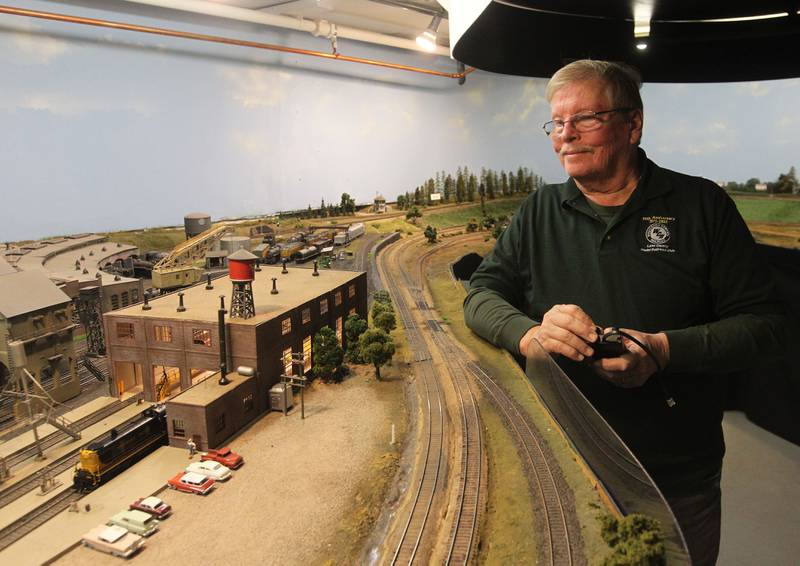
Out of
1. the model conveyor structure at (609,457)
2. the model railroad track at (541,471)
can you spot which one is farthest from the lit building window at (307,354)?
the model conveyor structure at (609,457)

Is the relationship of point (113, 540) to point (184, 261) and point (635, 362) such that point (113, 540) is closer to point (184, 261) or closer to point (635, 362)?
point (635, 362)

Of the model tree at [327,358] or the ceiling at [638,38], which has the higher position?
the ceiling at [638,38]

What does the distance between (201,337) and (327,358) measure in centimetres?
404

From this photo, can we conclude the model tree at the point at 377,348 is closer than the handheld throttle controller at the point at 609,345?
No

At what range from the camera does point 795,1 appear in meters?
4.04

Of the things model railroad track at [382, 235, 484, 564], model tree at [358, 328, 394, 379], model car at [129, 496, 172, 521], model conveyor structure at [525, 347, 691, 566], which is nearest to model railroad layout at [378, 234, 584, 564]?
model railroad track at [382, 235, 484, 564]

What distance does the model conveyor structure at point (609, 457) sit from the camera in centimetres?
262

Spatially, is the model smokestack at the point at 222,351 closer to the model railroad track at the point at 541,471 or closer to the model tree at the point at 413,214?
the model railroad track at the point at 541,471

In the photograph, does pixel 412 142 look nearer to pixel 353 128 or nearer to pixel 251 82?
pixel 353 128

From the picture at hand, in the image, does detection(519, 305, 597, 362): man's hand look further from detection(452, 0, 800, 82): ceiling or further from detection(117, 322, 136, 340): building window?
detection(117, 322, 136, 340): building window

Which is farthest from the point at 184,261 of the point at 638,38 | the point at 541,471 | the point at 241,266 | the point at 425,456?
the point at 638,38

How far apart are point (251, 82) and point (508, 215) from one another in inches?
414

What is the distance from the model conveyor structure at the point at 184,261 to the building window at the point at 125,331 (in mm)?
2819

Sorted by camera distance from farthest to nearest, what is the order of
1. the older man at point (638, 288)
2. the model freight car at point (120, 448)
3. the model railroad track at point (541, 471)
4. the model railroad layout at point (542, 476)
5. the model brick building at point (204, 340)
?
1. the model brick building at point (204, 340)
2. the model freight car at point (120, 448)
3. the model railroad track at point (541, 471)
4. the model railroad layout at point (542, 476)
5. the older man at point (638, 288)
